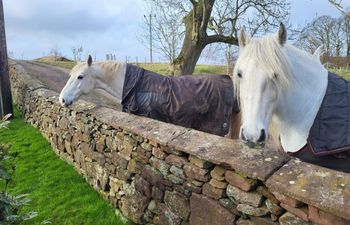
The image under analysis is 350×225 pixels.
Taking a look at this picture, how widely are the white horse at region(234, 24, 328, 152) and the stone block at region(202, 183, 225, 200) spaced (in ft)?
1.38

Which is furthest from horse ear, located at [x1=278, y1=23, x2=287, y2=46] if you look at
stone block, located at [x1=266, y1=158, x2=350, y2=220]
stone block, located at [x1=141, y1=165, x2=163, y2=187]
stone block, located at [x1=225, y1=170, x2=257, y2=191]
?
stone block, located at [x1=141, y1=165, x2=163, y2=187]

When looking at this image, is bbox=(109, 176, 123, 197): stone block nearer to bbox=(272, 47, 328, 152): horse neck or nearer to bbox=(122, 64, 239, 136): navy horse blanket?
bbox=(122, 64, 239, 136): navy horse blanket

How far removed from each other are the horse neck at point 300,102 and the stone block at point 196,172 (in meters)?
0.68

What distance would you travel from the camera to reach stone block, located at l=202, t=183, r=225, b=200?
2.17 meters

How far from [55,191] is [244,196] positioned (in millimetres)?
3098

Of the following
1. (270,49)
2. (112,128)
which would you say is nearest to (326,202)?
(270,49)

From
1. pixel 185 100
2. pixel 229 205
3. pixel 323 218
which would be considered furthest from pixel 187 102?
pixel 323 218

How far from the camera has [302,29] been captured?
407 inches

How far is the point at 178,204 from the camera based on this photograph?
260 cm

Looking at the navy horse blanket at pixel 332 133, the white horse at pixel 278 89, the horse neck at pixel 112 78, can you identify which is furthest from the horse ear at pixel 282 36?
the horse neck at pixel 112 78

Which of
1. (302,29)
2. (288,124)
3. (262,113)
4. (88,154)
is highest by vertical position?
(302,29)

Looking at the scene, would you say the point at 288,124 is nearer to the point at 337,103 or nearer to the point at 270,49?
the point at 337,103

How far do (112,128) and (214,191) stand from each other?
1785mm

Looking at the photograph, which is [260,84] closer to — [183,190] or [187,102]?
[183,190]
